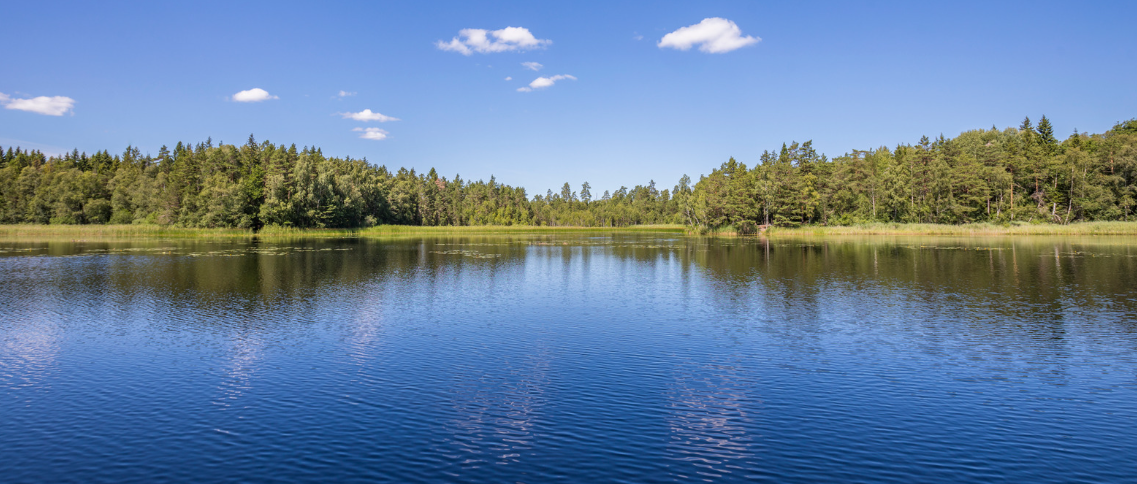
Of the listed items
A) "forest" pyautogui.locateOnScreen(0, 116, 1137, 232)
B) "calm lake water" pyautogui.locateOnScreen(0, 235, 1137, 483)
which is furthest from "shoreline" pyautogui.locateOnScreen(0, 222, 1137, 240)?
"calm lake water" pyautogui.locateOnScreen(0, 235, 1137, 483)

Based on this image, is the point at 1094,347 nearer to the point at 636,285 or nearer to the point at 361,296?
the point at 636,285

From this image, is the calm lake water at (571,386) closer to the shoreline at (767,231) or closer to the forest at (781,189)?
the shoreline at (767,231)

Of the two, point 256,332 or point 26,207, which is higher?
point 26,207

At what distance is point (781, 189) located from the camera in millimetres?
106375

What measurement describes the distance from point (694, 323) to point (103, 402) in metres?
17.7

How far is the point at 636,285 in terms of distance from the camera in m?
33.6

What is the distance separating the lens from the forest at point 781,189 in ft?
300

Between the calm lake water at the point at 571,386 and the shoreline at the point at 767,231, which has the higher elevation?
the shoreline at the point at 767,231

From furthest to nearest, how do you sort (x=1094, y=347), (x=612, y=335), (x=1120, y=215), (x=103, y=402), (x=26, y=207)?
(x=26, y=207) < (x=1120, y=215) < (x=612, y=335) < (x=1094, y=347) < (x=103, y=402)

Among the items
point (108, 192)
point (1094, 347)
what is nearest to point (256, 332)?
point (1094, 347)

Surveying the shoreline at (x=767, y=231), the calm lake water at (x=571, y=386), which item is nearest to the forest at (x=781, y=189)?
the shoreline at (x=767, y=231)

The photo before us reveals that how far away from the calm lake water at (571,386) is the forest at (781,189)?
7858 centimetres

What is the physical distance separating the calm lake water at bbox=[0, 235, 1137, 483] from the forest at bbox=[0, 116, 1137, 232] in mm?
78582

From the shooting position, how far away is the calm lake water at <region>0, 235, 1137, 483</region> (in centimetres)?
943
